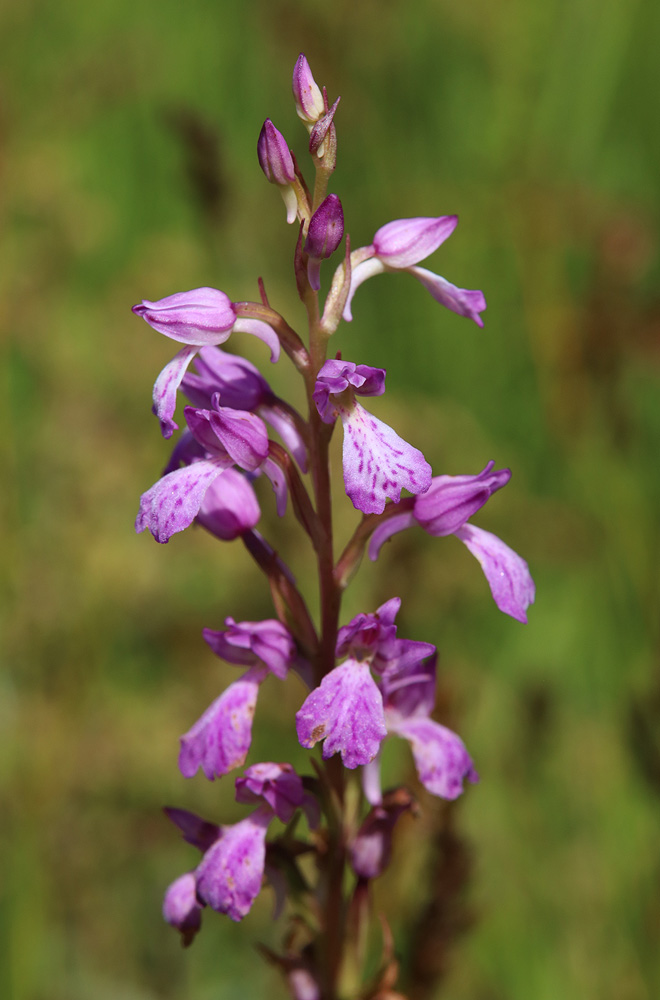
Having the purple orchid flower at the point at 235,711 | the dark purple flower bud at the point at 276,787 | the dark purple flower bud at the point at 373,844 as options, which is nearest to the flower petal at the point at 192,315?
the purple orchid flower at the point at 235,711

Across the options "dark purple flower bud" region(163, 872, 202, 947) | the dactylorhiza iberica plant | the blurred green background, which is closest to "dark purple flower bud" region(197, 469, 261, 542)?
the dactylorhiza iberica plant

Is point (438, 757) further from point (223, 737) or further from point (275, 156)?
point (275, 156)

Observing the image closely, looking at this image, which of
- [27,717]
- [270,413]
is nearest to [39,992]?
[27,717]

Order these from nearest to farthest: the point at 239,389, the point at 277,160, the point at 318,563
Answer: the point at 277,160 < the point at 318,563 < the point at 239,389

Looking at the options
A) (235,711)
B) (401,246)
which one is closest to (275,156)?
(401,246)

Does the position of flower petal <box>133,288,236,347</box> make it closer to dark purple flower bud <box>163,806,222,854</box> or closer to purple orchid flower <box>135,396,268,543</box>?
purple orchid flower <box>135,396,268,543</box>
